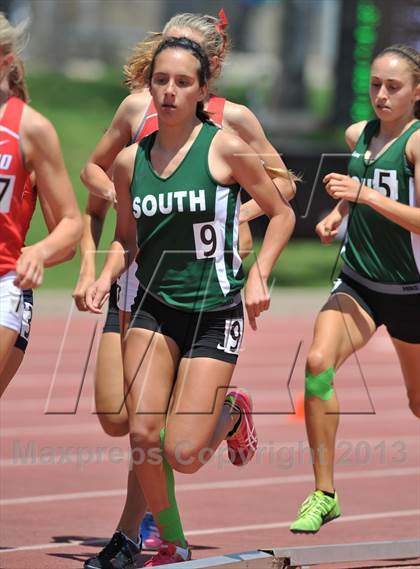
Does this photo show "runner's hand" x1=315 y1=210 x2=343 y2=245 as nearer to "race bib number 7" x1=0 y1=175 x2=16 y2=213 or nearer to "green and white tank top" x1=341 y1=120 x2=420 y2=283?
"green and white tank top" x1=341 y1=120 x2=420 y2=283

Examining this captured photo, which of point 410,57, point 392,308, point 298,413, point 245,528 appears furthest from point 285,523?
point 298,413

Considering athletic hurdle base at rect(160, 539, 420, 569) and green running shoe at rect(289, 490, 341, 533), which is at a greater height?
green running shoe at rect(289, 490, 341, 533)

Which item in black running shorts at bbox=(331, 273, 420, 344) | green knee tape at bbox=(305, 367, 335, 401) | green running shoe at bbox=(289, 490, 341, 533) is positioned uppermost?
black running shorts at bbox=(331, 273, 420, 344)

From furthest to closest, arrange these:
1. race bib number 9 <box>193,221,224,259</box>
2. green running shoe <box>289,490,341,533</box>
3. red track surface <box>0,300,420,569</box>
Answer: red track surface <box>0,300,420,569</box> → green running shoe <box>289,490,341,533</box> → race bib number 9 <box>193,221,224,259</box>

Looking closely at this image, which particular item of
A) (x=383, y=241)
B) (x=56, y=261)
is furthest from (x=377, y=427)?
(x=56, y=261)

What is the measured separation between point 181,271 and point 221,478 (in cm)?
347

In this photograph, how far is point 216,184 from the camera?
19.7 ft

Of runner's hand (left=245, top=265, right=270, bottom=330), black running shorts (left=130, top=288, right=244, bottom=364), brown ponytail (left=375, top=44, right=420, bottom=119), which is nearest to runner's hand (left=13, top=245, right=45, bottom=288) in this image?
black running shorts (left=130, top=288, right=244, bottom=364)

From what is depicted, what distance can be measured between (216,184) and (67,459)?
4.16m

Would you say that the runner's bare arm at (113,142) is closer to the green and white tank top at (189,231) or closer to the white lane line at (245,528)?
the green and white tank top at (189,231)

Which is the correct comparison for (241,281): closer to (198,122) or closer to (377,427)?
(198,122)

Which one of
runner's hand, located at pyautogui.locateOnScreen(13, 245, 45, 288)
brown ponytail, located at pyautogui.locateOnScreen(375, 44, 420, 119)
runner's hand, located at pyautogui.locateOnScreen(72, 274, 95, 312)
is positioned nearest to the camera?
runner's hand, located at pyautogui.locateOnScreen(13, 245, 45, 288)

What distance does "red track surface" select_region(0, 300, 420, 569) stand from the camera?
753 cm

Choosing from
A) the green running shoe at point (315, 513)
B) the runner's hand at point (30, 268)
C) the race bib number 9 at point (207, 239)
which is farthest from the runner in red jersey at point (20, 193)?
the green running shoe at point (315, 513)
